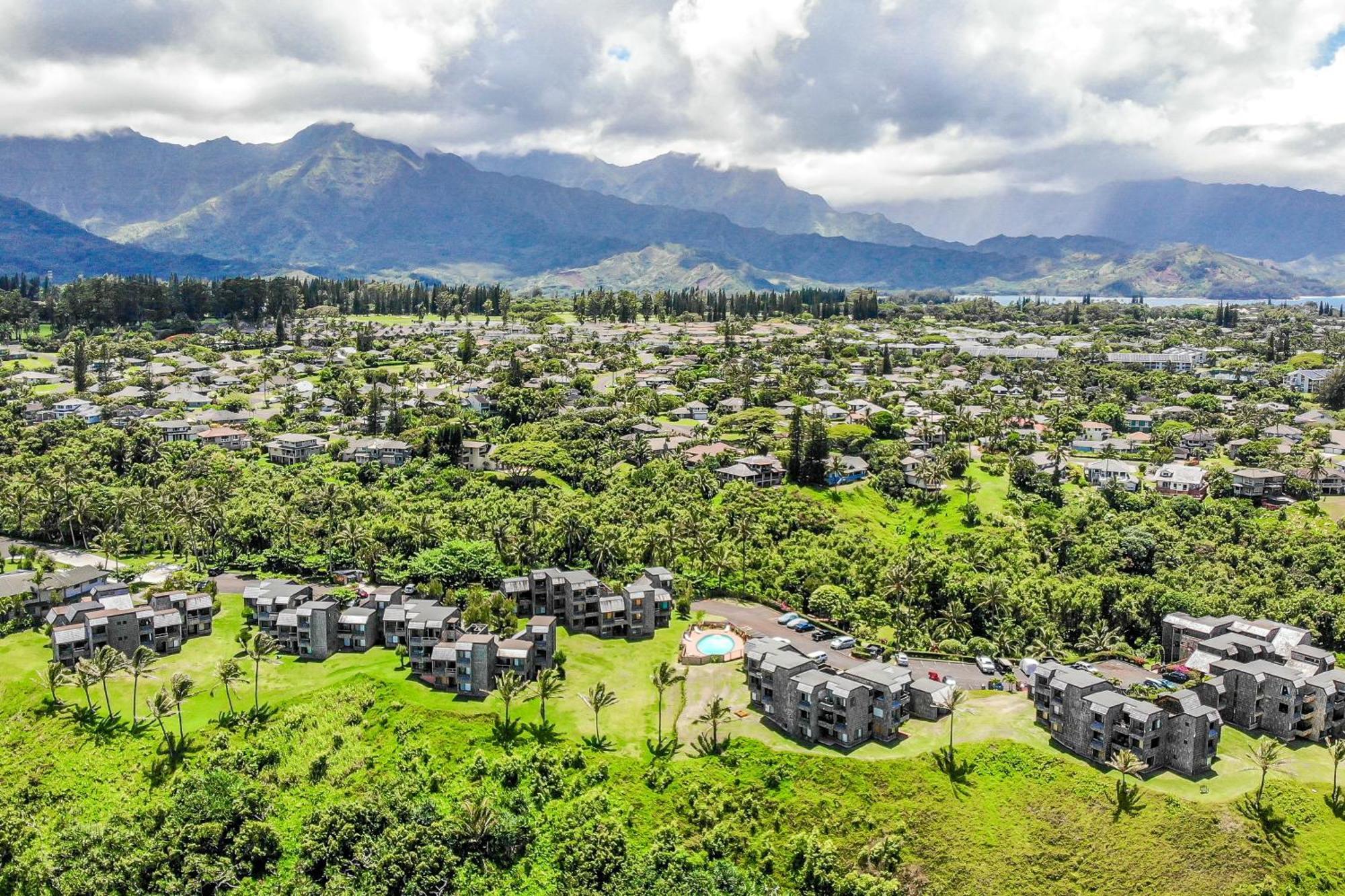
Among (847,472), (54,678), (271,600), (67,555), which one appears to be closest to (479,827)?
(271,600)

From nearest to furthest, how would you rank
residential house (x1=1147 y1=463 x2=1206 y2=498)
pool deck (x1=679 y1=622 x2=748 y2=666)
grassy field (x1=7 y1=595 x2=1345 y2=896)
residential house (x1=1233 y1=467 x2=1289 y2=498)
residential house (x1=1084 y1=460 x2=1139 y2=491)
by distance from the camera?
grassy field (x1=7 y1=595 x2=1345 y2=896)
pool deck (x1=679 y1=622 x2=748 y2=666)
residential house (x1=1233 y1=467 x2=1289 y2=498)
residential house (x1=1147 y1=463 x2=1206 y2=498)
residential house (x1=1084 y1=460 x2=1139 y2=491)

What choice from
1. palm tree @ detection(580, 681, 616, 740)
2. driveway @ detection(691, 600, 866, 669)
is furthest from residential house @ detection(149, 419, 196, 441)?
palm tree @ detection(580, 681, 616, 740)

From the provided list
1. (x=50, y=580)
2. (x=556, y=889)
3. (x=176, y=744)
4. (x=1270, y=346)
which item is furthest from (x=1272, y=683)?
(x=1270, y=346)

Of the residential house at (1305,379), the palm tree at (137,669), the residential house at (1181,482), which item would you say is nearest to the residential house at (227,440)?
the palm tree at (137,669)

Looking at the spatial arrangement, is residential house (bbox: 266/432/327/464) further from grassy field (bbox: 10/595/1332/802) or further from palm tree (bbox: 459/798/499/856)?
palm tree (bbox: 459/798/499/856)

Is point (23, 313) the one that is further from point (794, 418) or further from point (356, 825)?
point (356, 825)

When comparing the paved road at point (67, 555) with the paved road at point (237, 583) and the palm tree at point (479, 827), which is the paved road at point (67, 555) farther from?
the palm tree at point (479, 827)
